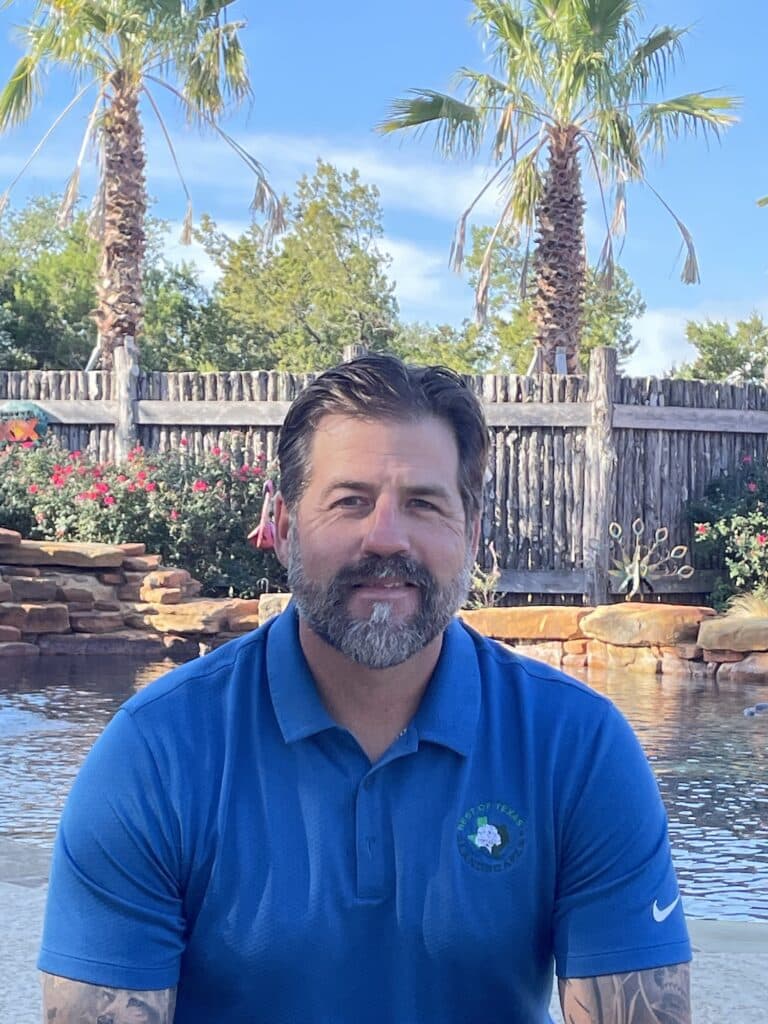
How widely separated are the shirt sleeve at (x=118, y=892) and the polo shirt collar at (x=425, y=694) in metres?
0.20

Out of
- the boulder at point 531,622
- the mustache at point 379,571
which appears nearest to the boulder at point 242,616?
the boulder at point 531,622

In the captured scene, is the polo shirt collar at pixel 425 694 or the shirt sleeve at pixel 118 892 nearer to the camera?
the shirt sleeve at pixel 118 892

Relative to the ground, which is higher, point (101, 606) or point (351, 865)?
point (351, 865)

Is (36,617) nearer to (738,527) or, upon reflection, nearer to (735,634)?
(735,634)

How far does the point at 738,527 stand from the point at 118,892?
11789 mm

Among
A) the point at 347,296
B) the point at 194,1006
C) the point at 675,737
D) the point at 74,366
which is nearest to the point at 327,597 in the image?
the point at 194,1006

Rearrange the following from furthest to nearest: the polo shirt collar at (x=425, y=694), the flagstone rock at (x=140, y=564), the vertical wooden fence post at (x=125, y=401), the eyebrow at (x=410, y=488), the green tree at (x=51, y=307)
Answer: the green tree at (x=51, y=307) → the vertical wooden fence post at (x=125, y=401) → the flagstone rock at (x=140, y=564) → the eyebrow at (x=410, y=488) → the polo shirt collar at (x=425, y=694)

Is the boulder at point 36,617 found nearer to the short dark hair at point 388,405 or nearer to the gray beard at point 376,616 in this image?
the short dark hair at point 388,405

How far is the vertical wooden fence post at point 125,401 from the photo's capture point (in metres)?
14.0

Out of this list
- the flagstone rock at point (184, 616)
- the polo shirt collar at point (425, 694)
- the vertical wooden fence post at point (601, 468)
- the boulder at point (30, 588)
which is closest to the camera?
the polo shirt collar at point (425, 694)

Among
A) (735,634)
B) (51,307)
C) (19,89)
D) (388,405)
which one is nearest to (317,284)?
(51,307)

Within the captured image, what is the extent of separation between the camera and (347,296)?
29547 mm

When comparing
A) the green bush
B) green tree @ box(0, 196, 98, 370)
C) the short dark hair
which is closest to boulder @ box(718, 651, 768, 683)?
the green bush

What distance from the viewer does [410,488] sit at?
191 cm
